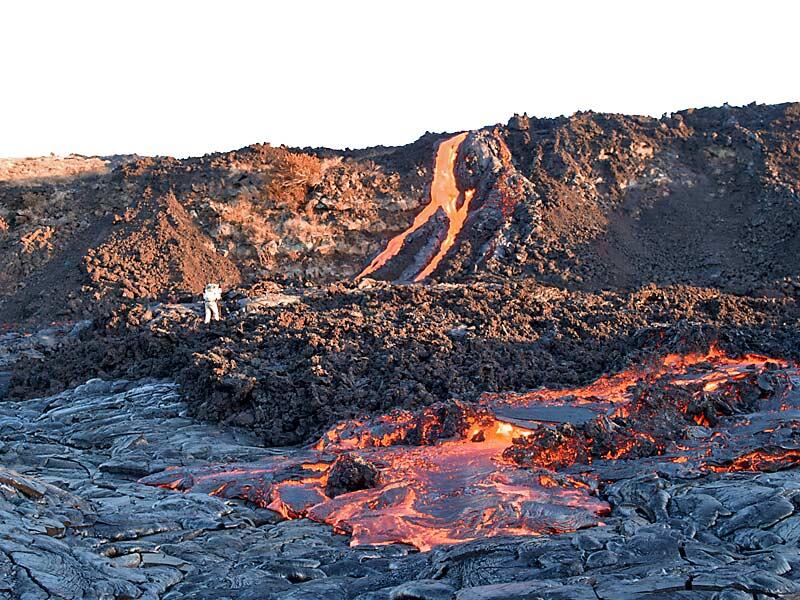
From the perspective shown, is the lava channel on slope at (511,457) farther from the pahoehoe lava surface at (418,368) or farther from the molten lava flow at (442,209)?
the molten lava flow at (442,209)

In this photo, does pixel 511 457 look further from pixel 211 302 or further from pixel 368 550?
pixel 211 302

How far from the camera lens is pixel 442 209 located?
2423 centimetres

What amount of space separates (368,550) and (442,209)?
18.0 metres

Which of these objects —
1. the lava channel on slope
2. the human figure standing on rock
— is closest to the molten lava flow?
the human figure standing on rock

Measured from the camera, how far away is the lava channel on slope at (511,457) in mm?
7727

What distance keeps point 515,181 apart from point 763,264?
7.39 m

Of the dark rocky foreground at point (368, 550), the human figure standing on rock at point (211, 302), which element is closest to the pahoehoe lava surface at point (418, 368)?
the dark rocky foreground at point (368, 550)

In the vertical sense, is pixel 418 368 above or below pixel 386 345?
below

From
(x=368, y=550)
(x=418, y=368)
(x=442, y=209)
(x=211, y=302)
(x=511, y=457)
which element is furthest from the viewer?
(x=442, y=209)

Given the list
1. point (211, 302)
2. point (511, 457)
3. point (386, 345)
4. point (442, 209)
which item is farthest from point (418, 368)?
point (442, 209)

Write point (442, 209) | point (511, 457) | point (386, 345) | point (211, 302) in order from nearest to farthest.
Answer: point (511, 457), point (386, 345), point (211, 302), point (442, 209)

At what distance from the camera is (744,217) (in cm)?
2402

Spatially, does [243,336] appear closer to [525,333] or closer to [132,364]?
[132,364]

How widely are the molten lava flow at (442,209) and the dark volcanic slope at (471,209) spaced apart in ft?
0.94
